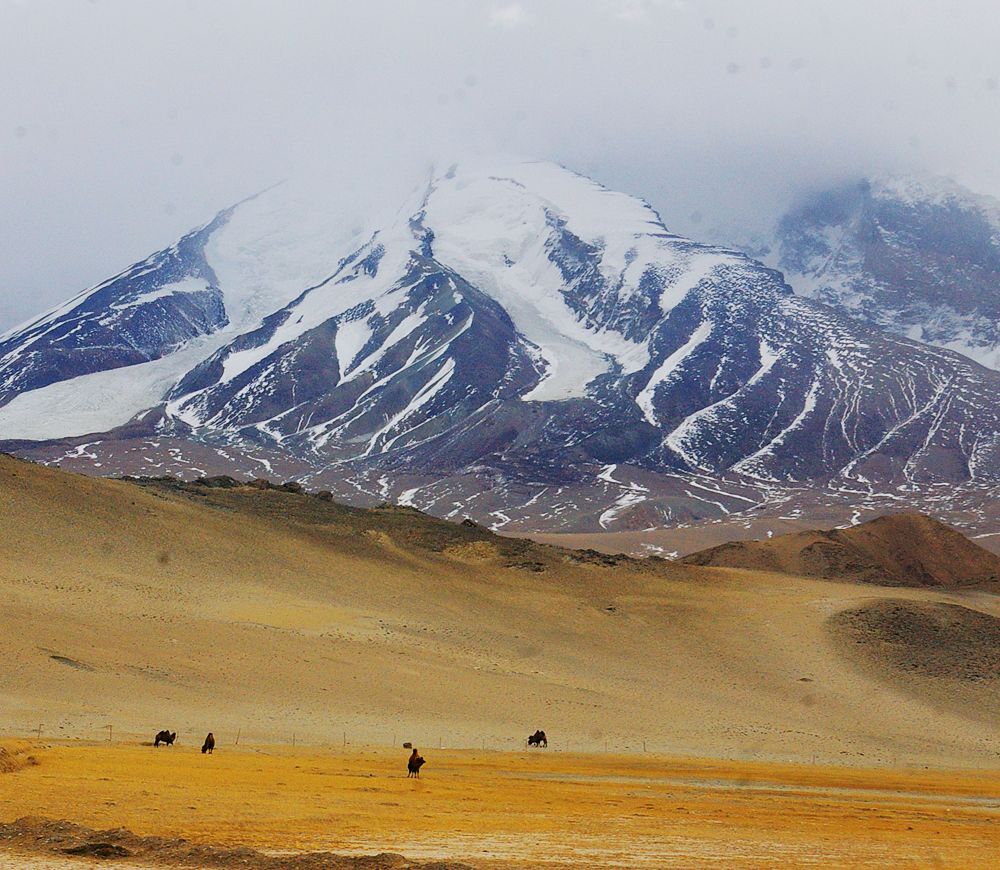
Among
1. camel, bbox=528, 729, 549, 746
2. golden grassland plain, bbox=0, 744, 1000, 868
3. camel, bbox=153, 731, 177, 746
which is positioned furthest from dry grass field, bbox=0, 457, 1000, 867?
camel, bbox=528, 729, 549, 746

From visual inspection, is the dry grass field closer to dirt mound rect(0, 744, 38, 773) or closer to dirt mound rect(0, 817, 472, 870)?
dirt mound rect(0, 744, 38, 773)

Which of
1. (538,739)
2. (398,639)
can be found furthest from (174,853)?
(398,639)

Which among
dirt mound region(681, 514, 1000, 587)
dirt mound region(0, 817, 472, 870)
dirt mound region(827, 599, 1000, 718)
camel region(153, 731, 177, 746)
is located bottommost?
dirt mound region(681, 514, 1000, 587)

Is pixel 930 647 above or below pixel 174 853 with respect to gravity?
below

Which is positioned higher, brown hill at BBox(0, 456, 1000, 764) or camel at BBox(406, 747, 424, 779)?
camel at BBox(406, 747, 424, 779)

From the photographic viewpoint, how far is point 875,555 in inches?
4181

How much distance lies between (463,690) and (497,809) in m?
26.8

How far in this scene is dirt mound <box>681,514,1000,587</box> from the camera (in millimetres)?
98750

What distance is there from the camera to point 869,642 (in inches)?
2638

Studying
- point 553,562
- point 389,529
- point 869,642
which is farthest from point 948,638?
point 389,529

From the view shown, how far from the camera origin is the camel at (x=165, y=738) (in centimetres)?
3538

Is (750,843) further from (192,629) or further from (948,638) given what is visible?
(948,638)

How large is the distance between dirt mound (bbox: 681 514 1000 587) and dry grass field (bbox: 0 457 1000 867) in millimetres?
16800

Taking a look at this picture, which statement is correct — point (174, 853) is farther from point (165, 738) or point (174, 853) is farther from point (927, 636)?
point (927, 636)
